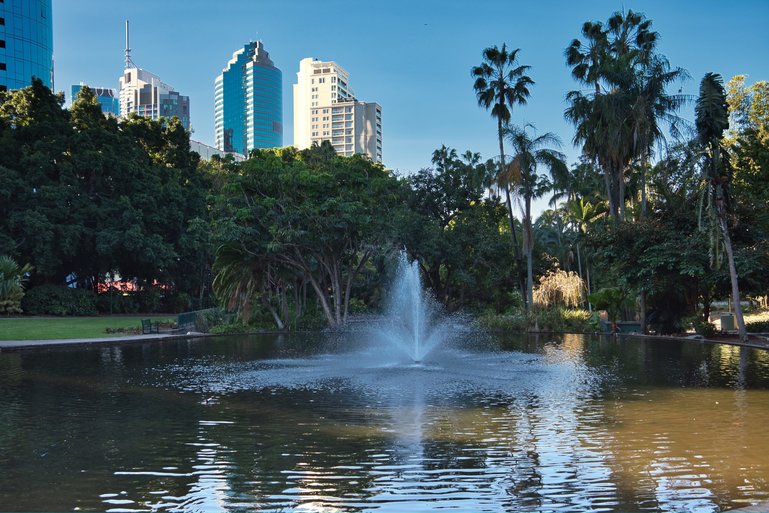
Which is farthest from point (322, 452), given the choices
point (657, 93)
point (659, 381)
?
point (657, 93)

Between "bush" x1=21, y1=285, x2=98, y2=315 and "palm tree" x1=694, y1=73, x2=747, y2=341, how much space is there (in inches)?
1476

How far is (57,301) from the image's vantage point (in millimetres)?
42344

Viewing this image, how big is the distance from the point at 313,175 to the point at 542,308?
14.4 meters

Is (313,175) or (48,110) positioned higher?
(48,110)

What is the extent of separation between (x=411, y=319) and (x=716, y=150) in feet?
Answer: 59.8

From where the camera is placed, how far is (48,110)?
44281 millimetres

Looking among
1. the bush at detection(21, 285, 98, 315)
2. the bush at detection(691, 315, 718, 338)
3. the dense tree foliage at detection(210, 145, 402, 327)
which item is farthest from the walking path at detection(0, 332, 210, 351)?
the bush at detection(691, 315, 718, 338)

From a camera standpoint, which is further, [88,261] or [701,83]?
[88,261]

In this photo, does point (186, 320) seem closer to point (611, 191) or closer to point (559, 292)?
point (559, 292)

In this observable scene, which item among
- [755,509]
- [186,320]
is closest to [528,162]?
[186,320]

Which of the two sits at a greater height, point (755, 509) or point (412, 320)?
point (412, 320)

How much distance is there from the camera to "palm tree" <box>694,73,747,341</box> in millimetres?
24234

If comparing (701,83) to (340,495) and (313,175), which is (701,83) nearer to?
(313,175)

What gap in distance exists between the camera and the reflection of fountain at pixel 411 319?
24141 millimetres
